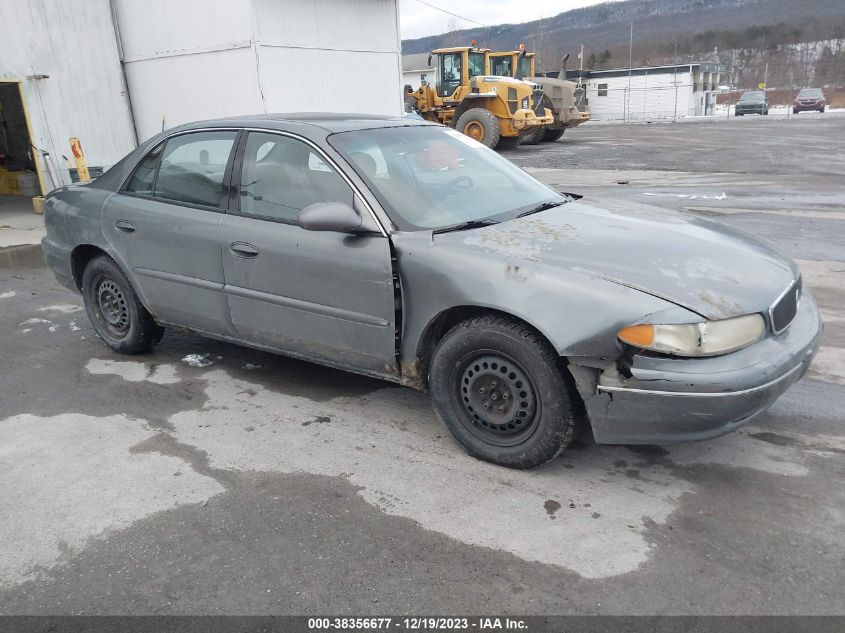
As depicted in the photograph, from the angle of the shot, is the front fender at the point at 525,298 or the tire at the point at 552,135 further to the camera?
the tire at the point at 552,135

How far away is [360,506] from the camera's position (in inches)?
117

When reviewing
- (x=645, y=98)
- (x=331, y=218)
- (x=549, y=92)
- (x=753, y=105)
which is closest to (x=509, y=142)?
(x=549, y=92)

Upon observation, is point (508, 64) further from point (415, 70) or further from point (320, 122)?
point (320, 122)

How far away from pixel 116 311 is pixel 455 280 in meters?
2.84

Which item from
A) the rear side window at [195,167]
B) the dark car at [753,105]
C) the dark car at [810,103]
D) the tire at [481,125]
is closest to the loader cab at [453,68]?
the tire at [481,125]

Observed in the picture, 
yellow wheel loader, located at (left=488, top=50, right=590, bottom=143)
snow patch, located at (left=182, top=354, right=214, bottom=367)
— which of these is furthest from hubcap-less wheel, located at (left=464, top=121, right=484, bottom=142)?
snow patch, located at (left=182, top=354, right=214, bottom=367)

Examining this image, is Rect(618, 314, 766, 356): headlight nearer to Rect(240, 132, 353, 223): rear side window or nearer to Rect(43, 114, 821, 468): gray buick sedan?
Rect(43, 114, 821, 468): gray buick sedan

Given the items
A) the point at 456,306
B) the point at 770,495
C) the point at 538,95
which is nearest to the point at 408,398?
the point at 456,306

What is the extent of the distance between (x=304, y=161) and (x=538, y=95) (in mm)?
20347

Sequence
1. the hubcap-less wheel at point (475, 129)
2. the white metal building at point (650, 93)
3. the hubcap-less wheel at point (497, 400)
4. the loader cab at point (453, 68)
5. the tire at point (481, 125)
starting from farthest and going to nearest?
the white metal building at point (650, 93)
the loader cab at point (453, 68)
the hubcap-less wheel at point (475, 129)
the tire at point (481, 125)
the hubcap-less wheel at point (497, 400)

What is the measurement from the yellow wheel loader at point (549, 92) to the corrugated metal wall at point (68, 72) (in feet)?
47.6

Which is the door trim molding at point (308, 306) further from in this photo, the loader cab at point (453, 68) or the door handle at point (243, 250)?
the loader cab at point (453, 68)

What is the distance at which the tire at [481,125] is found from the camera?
2053 cm

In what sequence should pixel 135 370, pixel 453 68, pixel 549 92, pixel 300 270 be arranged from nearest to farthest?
pixel 300 270 → pixel 135 370 → pixel 453 68 → pixel 549 92
